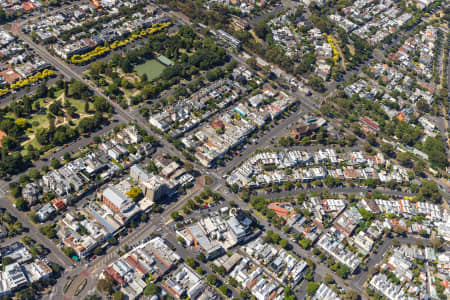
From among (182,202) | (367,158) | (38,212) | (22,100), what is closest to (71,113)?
(22,100)

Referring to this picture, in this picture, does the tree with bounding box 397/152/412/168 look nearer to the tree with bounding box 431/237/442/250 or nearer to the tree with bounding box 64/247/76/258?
the tree with bounding box 431/237/442/250

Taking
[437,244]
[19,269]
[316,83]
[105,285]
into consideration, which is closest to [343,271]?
[437,244]

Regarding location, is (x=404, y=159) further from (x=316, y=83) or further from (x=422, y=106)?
(x=316, y=83)

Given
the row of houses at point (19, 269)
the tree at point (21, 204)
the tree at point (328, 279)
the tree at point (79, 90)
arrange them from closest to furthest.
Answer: the row of houses at point (19, 269), the tree at point (328, 279), the tree at point (21, 204), the tree at point (79, 90)

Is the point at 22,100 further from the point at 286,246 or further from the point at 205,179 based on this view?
the point at 286,246

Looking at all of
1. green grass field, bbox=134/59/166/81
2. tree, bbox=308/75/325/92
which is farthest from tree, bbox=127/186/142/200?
tree, bbox=308/75/325/92

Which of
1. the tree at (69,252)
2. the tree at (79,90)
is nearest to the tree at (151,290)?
the tree at (69,252)

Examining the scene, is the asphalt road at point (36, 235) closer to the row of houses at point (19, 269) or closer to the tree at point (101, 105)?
the row of houses at point (19, 269)
